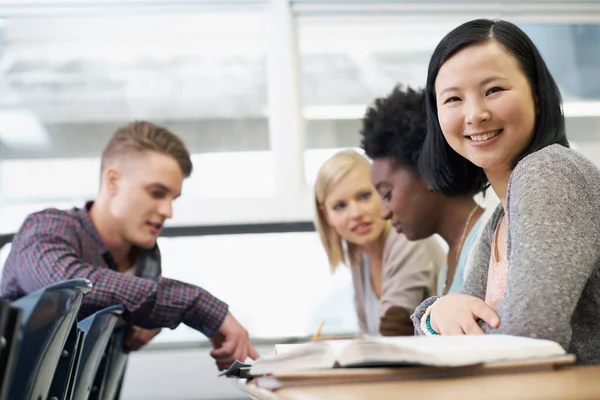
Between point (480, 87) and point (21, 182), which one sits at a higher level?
point (21, 182)

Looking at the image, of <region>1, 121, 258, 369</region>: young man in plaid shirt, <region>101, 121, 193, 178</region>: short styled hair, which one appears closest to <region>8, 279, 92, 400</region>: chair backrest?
<region>1, 121, 258, 369</region>: young man in plaid shirt

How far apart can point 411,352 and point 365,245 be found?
7.31 ft

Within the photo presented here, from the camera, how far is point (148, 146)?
2.75 meters

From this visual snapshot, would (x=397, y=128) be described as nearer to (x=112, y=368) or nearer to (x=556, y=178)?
(x=112, y=368)

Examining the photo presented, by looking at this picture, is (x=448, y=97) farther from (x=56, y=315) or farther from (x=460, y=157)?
(x=56, y=315)

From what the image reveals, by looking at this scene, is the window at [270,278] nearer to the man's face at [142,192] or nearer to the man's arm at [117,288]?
the man's face at [142,192]

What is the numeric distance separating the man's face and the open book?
1.80 metres

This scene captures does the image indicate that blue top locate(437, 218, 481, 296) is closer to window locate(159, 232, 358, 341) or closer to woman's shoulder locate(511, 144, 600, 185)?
woman's shoulder locate(511, 144, 600, 185)

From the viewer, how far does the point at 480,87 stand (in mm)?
1272

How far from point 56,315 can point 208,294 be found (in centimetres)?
117

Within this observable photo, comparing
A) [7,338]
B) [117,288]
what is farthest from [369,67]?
[7,338]

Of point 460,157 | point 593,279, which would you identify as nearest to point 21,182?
point 460,157

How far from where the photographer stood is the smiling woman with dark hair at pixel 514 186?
947 mm

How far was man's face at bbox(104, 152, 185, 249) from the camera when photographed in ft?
8.68
